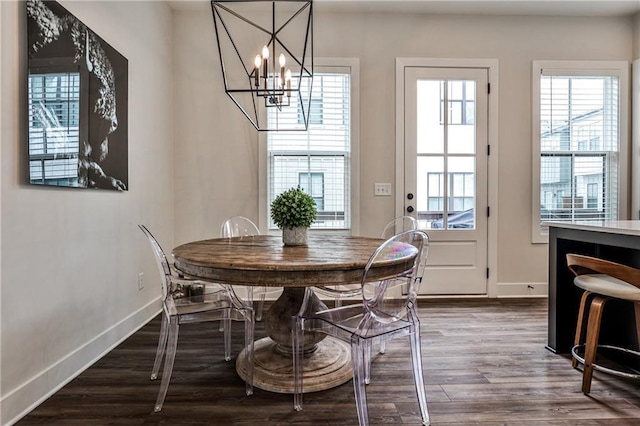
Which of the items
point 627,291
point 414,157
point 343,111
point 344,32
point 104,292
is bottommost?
point 104,292

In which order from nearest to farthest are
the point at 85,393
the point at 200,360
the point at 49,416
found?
the point at 49,416 < the point at 85,393 < the point at 200,360

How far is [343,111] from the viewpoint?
3502 millimetres

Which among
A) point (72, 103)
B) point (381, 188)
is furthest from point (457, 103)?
point (72, 103)

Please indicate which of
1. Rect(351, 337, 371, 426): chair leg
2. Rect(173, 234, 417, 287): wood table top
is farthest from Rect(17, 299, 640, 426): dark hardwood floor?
Rect(173, 234, 417, 287): wood table top

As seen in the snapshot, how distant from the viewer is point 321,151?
3.49m

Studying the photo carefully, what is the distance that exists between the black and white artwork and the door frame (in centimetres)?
243

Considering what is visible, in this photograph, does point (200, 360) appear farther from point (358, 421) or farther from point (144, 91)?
point (144, 91)

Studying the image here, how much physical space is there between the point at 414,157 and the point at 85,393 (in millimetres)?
3143

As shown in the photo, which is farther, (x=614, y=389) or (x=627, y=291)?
(x=614, y=389)

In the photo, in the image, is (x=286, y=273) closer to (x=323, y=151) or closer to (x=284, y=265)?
(x=284, y=265)

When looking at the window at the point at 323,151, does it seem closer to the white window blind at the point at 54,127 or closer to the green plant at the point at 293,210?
the green plant at the point at 293,210

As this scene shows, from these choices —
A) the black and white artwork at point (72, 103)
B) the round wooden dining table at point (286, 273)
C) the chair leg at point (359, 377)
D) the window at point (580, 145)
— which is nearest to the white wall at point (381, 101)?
the window at point (580, 145)

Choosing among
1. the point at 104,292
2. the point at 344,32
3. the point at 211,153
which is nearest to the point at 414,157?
the point at 344,32

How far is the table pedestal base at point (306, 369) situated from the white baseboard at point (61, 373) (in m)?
0.91
